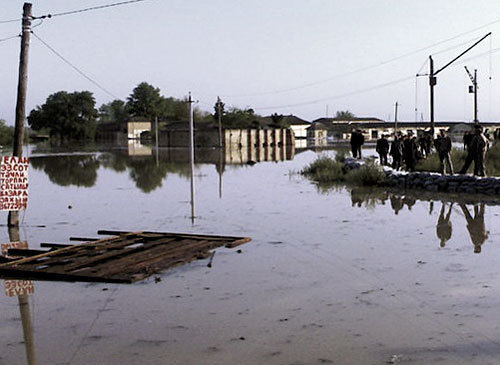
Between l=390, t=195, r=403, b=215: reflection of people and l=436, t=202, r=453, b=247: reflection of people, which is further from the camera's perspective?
l=390, t=195, r=403, b=215: reflection of people

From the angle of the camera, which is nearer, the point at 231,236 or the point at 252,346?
the point at 252,346

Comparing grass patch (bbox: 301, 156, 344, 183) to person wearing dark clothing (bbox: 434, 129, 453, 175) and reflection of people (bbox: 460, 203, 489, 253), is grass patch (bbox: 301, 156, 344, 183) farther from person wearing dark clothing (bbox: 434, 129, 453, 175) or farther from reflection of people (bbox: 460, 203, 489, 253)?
reflection of people (bbox: 460, 203, 489, 253)

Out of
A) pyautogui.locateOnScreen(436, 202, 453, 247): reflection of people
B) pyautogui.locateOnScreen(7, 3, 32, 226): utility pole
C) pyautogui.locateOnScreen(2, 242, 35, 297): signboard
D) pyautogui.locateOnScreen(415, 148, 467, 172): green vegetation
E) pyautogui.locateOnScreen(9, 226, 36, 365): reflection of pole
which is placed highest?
pyautogui.locateOnScreen(7, 3, 32, 226): utility pole

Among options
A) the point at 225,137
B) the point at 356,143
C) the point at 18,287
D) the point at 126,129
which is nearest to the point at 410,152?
the point at 356,143

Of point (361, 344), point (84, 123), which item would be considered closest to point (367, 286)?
point (361, 344)

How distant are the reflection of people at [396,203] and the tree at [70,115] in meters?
108

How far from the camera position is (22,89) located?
14.4 meters

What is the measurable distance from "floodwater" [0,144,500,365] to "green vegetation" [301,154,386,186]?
7776mm

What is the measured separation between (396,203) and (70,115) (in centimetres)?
10997

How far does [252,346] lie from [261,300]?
1688 millimetres

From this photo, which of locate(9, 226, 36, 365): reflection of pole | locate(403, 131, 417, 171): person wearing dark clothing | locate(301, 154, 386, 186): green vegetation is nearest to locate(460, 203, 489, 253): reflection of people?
locate(301, 154, 386, 186): green vegetation

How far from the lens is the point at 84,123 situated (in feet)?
402

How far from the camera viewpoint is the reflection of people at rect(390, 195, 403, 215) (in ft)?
53.8

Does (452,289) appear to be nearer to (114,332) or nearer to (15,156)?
(114,332)
